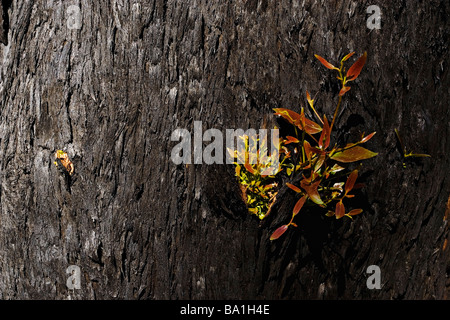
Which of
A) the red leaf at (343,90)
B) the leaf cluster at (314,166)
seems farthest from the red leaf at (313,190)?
the red leaf at (343,90)

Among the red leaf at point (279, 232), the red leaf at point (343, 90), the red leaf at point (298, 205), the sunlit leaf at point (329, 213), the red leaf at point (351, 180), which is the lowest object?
the red leaf at point (279, 232)

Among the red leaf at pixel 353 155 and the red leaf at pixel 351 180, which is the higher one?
the red leaf at pixel 353 155

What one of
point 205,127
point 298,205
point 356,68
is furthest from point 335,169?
point 205,127

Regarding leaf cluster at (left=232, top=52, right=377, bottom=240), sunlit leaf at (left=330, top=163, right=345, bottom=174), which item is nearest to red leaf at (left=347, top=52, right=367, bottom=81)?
leaf cluster at (left=232, top=52, right=377, bottom=240)

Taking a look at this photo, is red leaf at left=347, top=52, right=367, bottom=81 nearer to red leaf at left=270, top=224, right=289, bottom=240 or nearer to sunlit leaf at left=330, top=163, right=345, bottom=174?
sunlit leaf at left=330, top=163, right=345, bottom=174

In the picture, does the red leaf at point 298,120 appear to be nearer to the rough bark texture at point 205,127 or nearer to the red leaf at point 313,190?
the rough bark texture at point 205,127

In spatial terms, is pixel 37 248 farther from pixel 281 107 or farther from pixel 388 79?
pixel 388 79

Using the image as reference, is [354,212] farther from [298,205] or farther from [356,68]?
[356,68]
